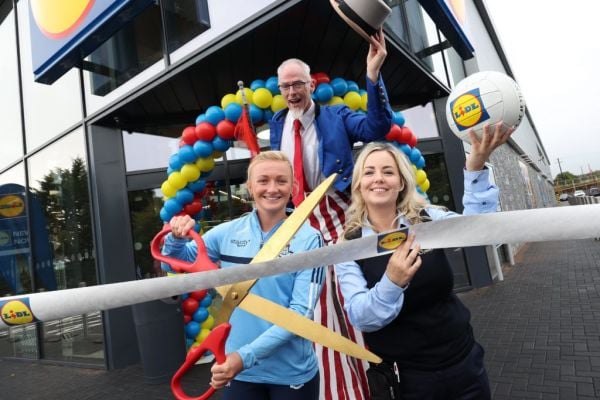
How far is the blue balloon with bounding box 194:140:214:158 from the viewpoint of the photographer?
375cm

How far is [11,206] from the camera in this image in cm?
707

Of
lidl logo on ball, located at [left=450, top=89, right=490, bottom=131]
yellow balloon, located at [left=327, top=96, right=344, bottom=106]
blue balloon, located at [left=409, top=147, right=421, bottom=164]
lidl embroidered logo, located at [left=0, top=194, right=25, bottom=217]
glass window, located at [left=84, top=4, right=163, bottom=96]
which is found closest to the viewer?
lidl logo on ball, located at [left=450, top=89, right=490, bottom=131]

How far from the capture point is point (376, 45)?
162 cm

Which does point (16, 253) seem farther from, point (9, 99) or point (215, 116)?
point (215, 116)

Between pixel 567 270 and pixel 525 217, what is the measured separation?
8633 millimetres

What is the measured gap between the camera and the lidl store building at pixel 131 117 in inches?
186

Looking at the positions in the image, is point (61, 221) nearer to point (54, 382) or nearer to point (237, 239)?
point (54, 382)

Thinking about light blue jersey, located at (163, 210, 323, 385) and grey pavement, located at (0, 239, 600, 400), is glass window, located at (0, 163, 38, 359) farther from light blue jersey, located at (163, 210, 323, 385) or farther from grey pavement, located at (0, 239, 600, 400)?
light blue jersey, located at (163, 210, 323, 385)

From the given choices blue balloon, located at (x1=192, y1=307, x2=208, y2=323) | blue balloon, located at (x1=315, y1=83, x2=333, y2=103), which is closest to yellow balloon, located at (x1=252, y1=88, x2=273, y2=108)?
blue balloon, located at (x1=315, y1=83, x2=333, y2=103)

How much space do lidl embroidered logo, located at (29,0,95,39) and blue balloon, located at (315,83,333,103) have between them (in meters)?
3.47

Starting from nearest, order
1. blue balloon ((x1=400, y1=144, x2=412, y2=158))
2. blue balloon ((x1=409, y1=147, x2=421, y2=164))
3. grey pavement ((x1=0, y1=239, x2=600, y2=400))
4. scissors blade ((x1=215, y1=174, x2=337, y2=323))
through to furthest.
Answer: scissors blade ((x1=215, y1=174, x2=337, y2=323)) → grey pavement ((x1=0, y1=239, x2=600, y2=400)) → blue balloon ((x1=400, y1=144, x2=412, y2=158)) → blue balloon ((x1=409, y1=147, x2=421, y2=164))

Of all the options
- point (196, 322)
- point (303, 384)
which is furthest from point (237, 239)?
point (196, 322)

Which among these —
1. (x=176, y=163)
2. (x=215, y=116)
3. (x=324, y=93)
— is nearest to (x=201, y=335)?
(x=176, y=163)

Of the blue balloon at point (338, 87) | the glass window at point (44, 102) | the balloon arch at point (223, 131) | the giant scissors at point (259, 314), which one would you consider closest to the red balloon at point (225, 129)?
the balloon arch at point (223, 131)
